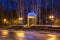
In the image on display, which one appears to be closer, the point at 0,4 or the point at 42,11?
the point at 42,11

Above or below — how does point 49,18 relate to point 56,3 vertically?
below

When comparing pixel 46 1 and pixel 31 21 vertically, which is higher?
pixel 46 1

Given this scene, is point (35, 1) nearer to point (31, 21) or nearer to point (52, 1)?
point (52, 1)

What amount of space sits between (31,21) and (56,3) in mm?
12406

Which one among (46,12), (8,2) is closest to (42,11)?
(46,12)

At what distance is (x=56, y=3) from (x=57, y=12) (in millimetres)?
2307

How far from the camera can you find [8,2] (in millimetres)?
53938

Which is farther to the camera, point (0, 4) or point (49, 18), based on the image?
point (0, 4)

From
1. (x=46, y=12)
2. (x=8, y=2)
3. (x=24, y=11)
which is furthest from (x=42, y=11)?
(x=8, y=2)

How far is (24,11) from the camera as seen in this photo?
169 feet

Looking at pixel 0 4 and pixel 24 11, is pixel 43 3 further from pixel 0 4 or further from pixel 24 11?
pixel 0 4

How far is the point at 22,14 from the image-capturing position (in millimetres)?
51844

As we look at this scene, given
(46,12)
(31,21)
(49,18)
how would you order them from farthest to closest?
1. (46,12)
2. (49,18)
3. (31,21)

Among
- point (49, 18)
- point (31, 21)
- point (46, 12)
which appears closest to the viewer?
point (31, 21)
